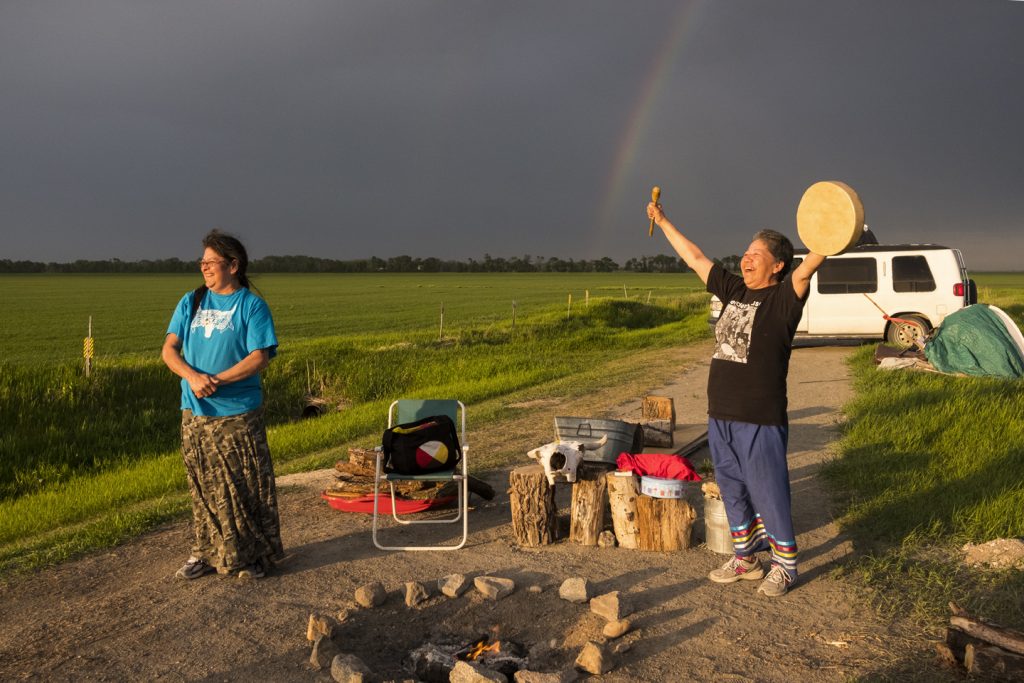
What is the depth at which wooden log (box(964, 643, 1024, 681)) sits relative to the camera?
3.37 metres

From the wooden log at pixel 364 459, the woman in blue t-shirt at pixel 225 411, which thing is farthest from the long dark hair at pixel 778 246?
the wooden log at pixel 364 459

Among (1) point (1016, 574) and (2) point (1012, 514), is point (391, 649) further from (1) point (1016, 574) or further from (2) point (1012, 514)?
(2) point (1012, 514)

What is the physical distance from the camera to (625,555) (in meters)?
5.16

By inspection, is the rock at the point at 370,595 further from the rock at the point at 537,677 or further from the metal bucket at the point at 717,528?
the metal bucket at the point at 717,528

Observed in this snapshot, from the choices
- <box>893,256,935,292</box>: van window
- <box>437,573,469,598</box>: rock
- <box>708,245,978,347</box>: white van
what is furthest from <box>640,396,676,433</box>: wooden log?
<box>893,256,935,292</box>: van window

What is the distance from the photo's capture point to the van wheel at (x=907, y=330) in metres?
15.2

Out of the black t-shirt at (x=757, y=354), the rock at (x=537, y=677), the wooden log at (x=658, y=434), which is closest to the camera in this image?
the rock at (x=537, y=677)

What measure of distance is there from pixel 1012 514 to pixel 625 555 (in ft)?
9.46

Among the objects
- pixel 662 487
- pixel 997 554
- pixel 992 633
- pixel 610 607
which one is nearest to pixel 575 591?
pixel 610 607

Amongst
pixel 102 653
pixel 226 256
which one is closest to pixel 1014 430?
pixel 226 256

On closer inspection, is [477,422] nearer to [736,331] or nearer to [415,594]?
[415,594]

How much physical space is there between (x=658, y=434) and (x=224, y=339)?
4.46 metres

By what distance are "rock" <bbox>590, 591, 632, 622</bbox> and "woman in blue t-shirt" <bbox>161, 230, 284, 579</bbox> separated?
6.93 ft

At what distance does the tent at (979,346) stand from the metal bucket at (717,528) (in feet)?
28.2
